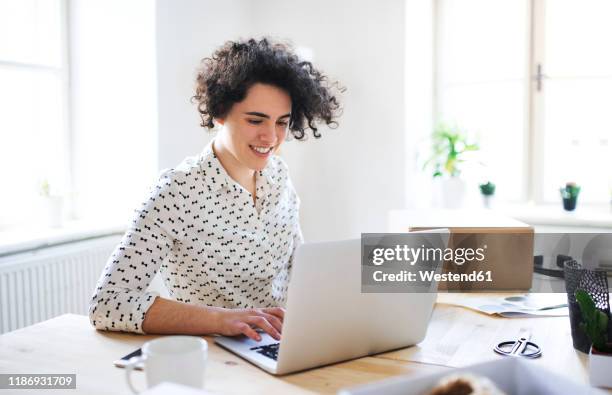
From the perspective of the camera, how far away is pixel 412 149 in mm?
3385

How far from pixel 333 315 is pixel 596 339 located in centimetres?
46

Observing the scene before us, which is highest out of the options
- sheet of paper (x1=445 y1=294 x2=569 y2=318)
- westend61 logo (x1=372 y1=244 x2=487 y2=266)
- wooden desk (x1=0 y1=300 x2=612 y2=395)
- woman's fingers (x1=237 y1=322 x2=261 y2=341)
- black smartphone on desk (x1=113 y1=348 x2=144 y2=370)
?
westend61 logo (x1=372 y1=244 x2=487 y2=266)

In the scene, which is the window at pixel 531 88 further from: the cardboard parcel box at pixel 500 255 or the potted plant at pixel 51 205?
the potted plant at pixel 51 205

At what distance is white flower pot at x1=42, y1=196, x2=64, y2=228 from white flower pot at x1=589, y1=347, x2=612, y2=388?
2360 mm

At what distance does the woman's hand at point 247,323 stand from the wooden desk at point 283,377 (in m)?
0.05

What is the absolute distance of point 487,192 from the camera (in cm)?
330

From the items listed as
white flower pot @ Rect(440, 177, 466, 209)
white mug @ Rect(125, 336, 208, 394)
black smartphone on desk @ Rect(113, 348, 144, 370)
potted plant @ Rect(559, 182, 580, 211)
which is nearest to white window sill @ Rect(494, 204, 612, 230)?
potted plant @ Rect(559, 182, 580, 211)

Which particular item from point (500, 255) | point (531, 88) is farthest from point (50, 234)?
point (531, 88)

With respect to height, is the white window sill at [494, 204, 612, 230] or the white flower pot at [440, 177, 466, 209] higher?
the white flower pot at [440, 177, 466, 209]

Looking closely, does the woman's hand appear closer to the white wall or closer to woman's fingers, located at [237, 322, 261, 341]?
woman's fingers, located at [237, 322, 261, 341]

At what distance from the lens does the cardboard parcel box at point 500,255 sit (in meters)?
1.87

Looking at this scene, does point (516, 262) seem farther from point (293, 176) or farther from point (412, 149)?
point (293, 176)

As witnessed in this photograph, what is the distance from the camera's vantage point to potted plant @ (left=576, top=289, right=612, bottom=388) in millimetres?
1062

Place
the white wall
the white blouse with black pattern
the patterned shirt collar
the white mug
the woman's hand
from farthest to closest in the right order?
1. the white wall
2. the patterned shirt collar
3. the white blouse with black pattern
4. the woman's hand
5. the white mug
